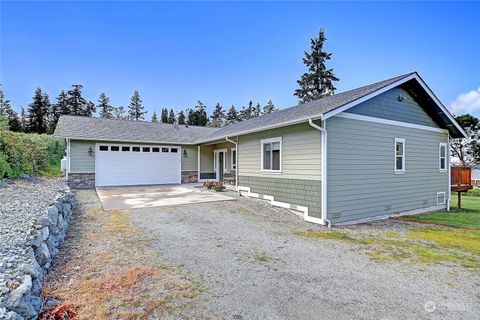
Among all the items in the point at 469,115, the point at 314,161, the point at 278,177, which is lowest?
the point at 278,177

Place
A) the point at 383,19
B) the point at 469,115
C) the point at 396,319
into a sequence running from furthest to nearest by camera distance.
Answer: the point at 469,115
the point at 383,19
the point at 396,319

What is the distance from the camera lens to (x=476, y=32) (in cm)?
1225

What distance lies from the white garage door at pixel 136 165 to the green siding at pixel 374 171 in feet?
35.6

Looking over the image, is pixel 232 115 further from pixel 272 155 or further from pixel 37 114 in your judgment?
pixel 272 155

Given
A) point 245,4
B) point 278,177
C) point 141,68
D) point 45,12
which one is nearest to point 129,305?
point 278,177

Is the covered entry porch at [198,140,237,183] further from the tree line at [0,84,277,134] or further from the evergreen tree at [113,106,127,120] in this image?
the evergreen tree at [113,106,127,120]

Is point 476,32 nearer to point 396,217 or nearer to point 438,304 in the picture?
point 396,217

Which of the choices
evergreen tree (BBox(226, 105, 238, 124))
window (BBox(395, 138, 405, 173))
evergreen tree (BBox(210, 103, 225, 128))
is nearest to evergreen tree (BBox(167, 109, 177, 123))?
evergreen tree (BBox(210, 103, 225, 128))

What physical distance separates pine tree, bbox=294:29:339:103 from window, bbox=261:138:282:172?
928 inches

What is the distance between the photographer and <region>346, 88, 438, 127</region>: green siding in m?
7.96

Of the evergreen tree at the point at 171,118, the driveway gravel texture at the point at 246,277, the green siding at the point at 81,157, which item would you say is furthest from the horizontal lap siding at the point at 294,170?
Result: the evergreen tree at the point at 171,118

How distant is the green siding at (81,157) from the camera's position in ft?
43.0

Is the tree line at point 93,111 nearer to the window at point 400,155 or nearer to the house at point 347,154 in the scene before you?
the house at point 347,154

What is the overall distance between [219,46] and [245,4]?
479 centimetres
